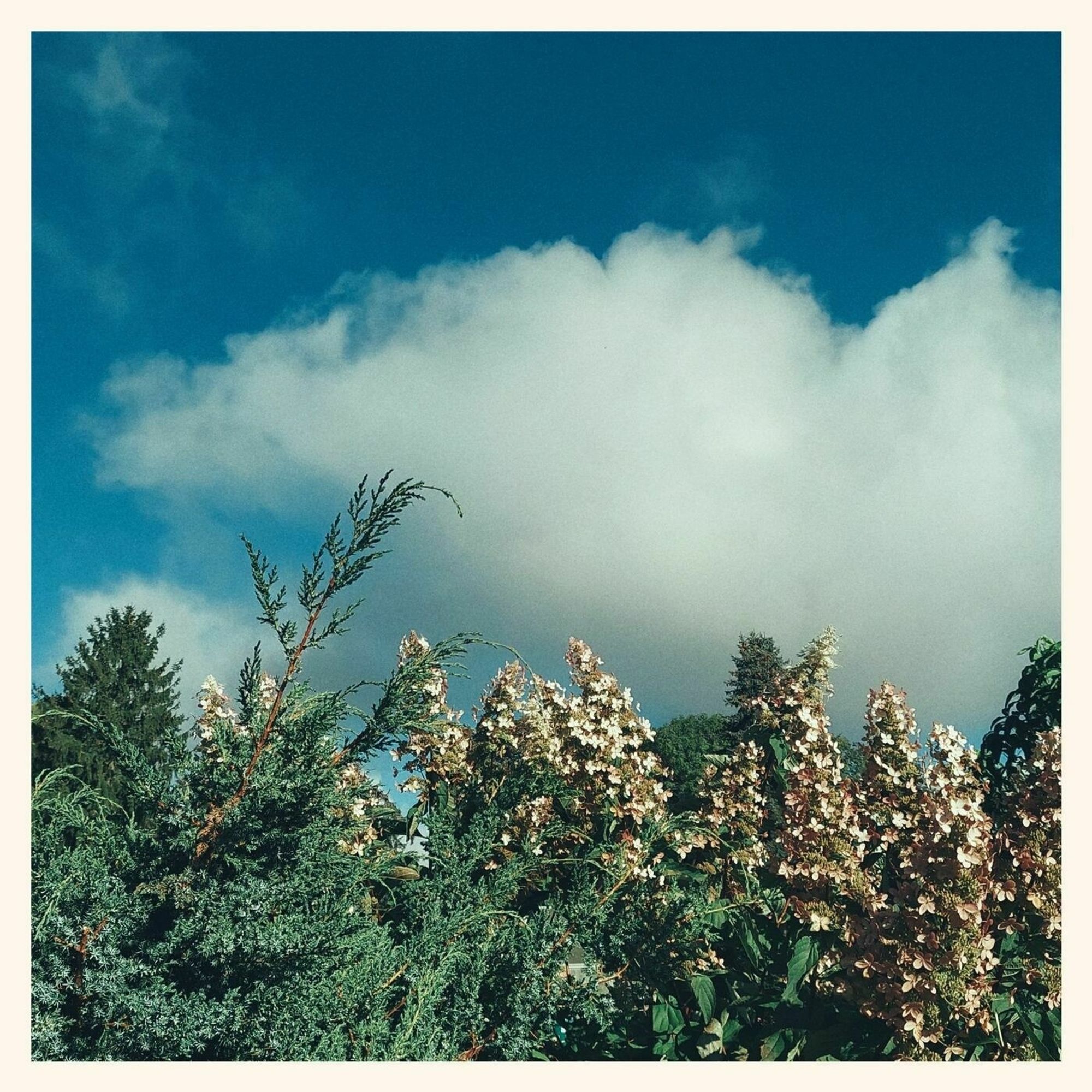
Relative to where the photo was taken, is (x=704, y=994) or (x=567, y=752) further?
(x=567, y=752)

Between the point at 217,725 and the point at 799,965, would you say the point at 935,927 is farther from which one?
the point at 217,725

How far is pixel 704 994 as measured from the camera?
3.45 metres

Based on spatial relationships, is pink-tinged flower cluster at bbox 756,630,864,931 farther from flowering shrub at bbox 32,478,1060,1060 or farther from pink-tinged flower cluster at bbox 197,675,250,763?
pink-tinged flower cluster at bbox 197,675,250,763

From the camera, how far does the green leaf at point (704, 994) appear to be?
3.44 m

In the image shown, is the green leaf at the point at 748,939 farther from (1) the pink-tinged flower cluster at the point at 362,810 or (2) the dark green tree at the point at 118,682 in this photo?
(2) the dark green tree at the point at 118,682

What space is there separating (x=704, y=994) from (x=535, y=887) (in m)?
0.88

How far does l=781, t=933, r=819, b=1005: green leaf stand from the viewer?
3.36 metres

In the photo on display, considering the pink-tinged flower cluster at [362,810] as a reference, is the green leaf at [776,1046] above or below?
below

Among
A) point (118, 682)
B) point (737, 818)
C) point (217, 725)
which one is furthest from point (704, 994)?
point (118, 682)

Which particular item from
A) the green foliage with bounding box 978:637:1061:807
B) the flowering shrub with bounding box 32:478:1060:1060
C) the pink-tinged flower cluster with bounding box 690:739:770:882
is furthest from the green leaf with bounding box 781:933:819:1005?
the green foliage with bounding box 978:637:1061:807

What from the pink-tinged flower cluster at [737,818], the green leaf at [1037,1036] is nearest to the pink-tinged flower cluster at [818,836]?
the pink-tinged flower cluster at [737,818]
